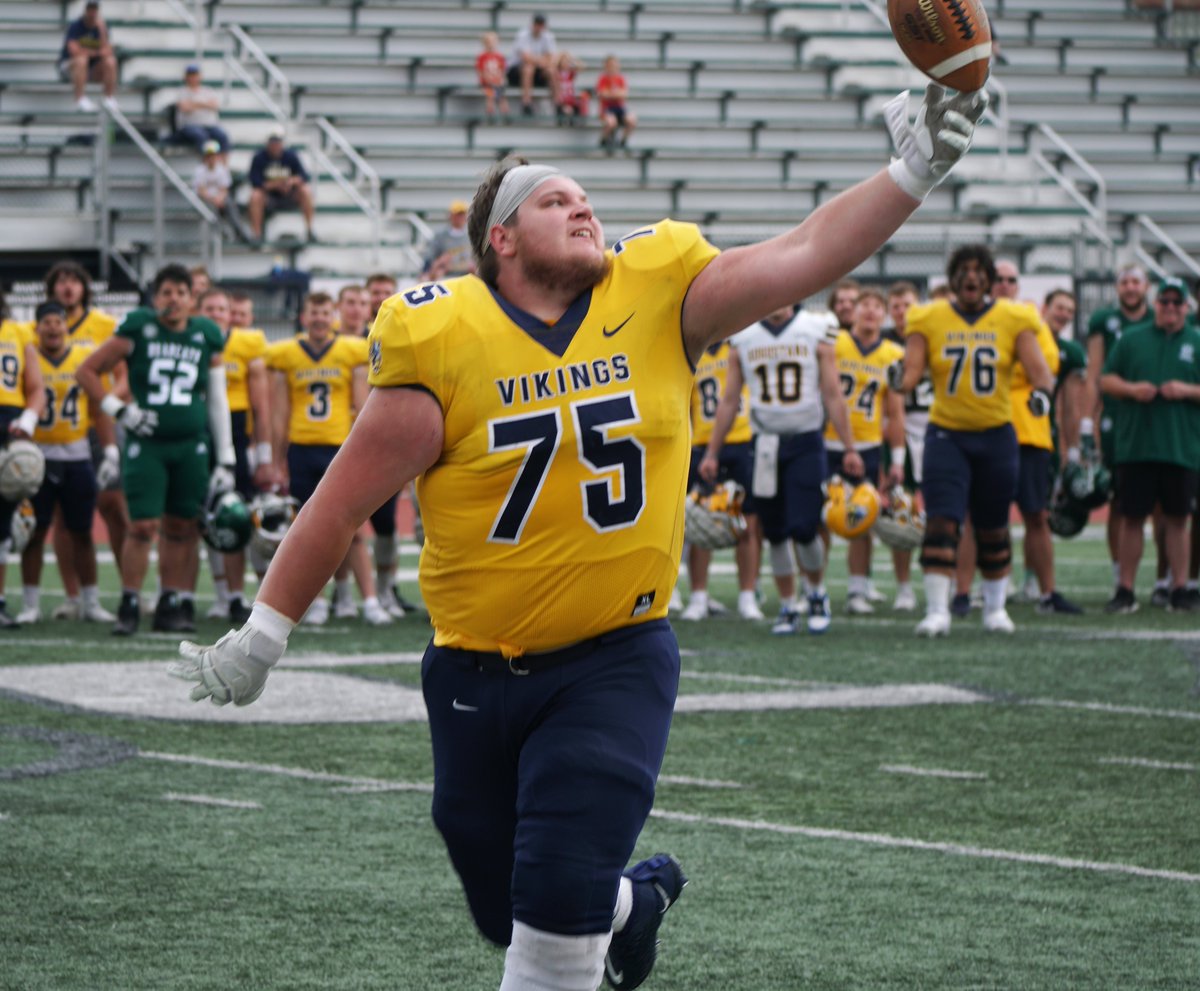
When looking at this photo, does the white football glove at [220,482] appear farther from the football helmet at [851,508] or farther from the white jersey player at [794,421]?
the football helmet at [851,508]

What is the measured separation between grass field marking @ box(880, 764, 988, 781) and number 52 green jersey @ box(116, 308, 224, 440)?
17.6 ft

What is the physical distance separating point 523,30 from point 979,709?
17.9 m

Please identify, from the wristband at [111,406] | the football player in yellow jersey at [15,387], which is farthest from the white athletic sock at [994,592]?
the football player in yellow jersey at [15,387]

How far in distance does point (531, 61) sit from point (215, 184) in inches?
196

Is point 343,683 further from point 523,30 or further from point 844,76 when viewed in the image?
point 844,76

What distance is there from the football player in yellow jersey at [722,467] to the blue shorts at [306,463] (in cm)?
218

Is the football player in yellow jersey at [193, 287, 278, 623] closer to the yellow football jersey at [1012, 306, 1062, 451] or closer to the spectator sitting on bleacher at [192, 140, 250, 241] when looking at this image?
the yellow football jersey at [1012, 306, 1062, 451]

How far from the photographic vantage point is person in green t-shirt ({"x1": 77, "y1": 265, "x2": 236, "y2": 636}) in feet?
36.8

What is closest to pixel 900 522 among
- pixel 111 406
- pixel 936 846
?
pixel 111 406

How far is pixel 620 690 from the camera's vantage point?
369cm

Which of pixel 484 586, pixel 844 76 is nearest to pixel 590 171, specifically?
pixel 844 76

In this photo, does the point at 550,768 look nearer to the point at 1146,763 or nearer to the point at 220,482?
the point at 1146,763

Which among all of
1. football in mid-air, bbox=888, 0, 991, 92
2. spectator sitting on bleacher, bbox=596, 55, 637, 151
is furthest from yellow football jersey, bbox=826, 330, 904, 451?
spectator sitting on bleacher, bbox=596, 55, 637, 151

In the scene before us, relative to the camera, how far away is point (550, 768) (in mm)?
3592
